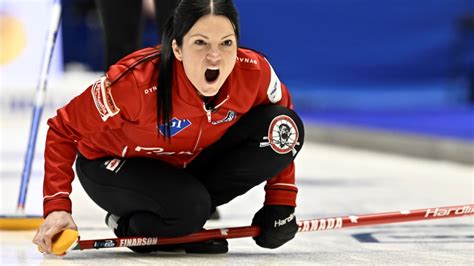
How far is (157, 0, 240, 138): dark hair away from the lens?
1.83 meters

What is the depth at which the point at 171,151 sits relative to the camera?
205cm

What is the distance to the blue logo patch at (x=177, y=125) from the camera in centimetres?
195

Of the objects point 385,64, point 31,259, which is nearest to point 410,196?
point 31,259

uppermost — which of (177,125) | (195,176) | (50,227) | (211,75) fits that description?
(211,75)

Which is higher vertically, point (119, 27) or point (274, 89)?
point (119, 27)

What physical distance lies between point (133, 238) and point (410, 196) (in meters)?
1.56

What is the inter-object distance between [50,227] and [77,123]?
0.70 ft

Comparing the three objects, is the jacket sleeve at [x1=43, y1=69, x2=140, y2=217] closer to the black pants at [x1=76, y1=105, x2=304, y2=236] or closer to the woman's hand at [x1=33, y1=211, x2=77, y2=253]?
Result: the woman's hand at [x1=33, y1=211, x2=77, y2=253]

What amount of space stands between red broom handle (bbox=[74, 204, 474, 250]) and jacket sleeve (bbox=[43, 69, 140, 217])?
0.38ft

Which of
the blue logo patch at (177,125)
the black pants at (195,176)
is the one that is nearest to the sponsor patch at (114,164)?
the black pants at (195,176)

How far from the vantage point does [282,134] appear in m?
2.06

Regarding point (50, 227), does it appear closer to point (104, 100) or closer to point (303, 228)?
point (104, 100)

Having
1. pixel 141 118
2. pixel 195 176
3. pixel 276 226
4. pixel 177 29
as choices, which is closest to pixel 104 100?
pixel 141 118

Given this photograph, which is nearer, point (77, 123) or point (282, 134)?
point (77, 123)
